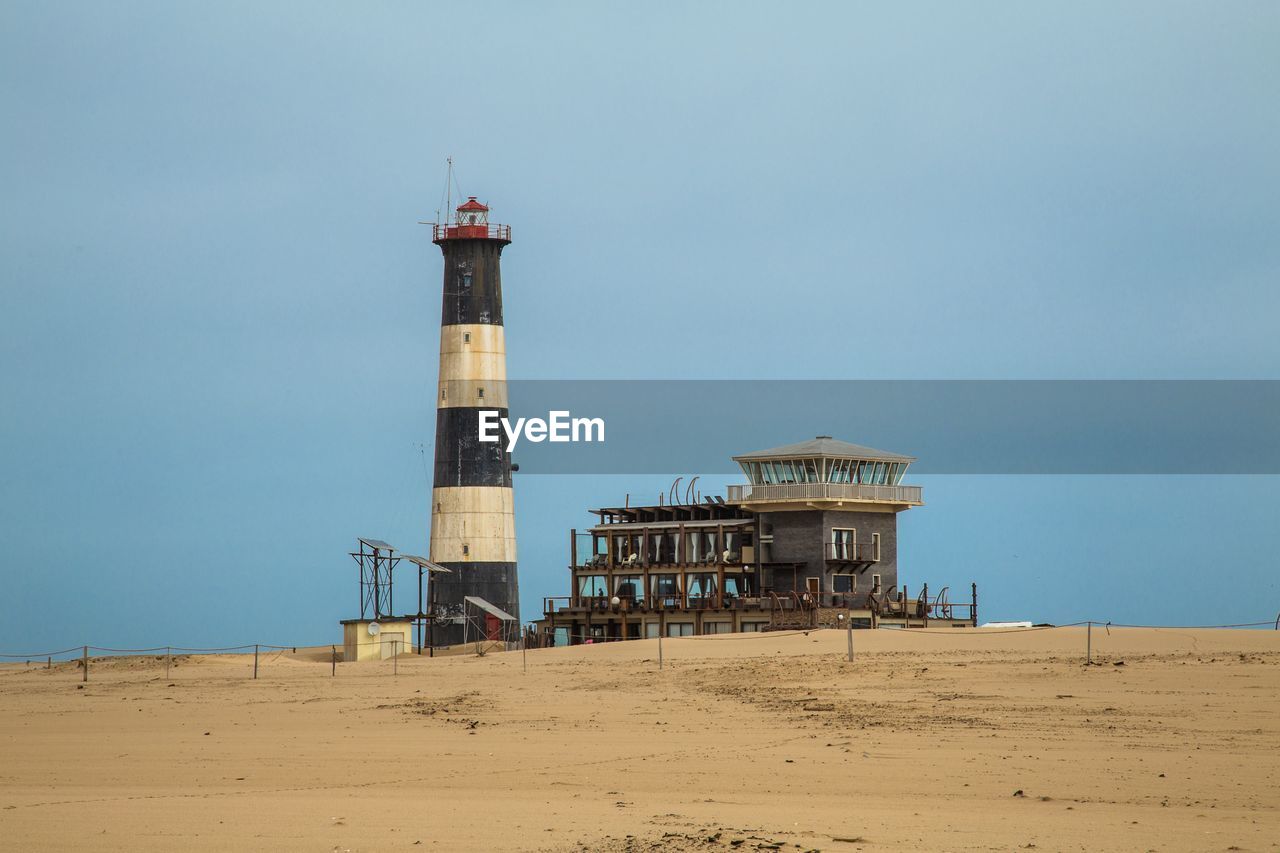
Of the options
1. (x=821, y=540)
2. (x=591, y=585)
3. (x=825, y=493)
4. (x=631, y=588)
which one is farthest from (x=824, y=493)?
(x=591, y=585)

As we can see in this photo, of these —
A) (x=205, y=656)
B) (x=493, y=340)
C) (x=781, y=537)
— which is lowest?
(x=205, y=656)

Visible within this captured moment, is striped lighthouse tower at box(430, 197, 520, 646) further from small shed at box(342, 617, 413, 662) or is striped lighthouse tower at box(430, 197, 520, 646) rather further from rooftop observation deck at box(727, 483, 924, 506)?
rooftop observation deck at box(727, 483, 924, 506)

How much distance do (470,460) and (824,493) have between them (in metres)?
12.5

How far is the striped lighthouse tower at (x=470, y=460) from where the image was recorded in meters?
57.4

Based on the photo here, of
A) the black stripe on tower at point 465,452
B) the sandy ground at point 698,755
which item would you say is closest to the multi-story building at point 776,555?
the black stripe on tower at point 465,452

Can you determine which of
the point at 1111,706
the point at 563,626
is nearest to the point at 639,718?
the point at 1111,706

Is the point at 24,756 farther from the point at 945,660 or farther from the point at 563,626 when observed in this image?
the point at 563,626

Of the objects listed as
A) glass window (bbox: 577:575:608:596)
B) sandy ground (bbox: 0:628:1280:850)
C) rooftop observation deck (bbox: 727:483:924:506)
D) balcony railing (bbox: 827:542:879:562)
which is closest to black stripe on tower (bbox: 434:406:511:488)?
glass window (bbox: 577:575:608:596)

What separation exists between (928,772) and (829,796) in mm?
1898

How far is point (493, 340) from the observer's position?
58062 millimetres

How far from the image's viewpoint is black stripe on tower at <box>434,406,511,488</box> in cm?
5728

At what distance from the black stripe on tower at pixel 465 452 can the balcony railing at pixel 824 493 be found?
8.54 meters

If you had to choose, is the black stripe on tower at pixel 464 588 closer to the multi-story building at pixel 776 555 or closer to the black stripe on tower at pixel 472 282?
the multi-story building at pixel 776 555

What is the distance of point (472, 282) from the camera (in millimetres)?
58531
